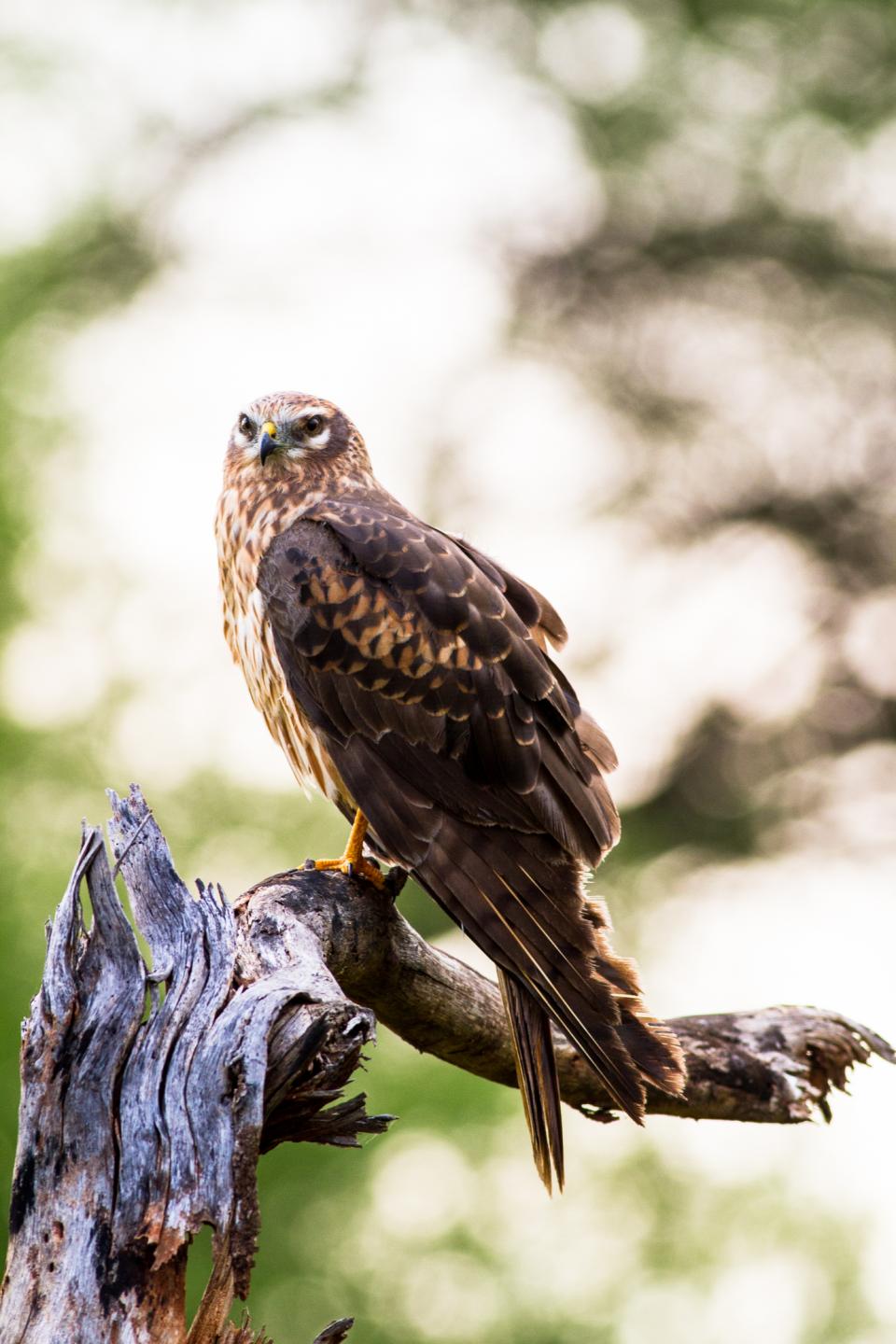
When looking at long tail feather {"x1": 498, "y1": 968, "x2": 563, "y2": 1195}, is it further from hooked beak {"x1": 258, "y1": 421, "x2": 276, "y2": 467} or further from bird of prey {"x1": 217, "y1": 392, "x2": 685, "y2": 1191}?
hooked beak {"x1": 258, "y1": 421, "x2": 276, "y2": 467}

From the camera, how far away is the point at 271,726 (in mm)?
4234

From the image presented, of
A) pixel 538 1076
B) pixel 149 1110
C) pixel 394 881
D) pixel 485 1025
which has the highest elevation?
pixel 394 881

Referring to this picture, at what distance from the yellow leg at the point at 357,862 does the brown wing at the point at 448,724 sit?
49mm

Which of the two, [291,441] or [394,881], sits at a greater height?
[291,441]

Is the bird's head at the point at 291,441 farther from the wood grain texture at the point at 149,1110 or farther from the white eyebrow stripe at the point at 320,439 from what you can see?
the wood grain texture at the point at 149,1110

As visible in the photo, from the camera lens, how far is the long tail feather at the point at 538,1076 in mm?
3346

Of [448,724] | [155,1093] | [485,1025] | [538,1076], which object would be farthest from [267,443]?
[155,1093]

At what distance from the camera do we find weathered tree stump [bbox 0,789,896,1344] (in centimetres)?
230

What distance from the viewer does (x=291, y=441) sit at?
14.6ft

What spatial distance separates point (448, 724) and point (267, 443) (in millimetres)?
1046

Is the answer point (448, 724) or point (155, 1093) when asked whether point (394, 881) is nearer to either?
point (448, 724)

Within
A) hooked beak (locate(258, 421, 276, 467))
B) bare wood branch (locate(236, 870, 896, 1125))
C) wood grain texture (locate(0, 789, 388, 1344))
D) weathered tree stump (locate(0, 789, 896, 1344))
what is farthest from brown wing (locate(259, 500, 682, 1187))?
wood grain texture (locate(0, 789, 388, 1344))

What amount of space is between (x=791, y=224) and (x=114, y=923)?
9095mm

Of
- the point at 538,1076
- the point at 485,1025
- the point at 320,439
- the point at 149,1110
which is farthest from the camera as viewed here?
the point at 320,439
